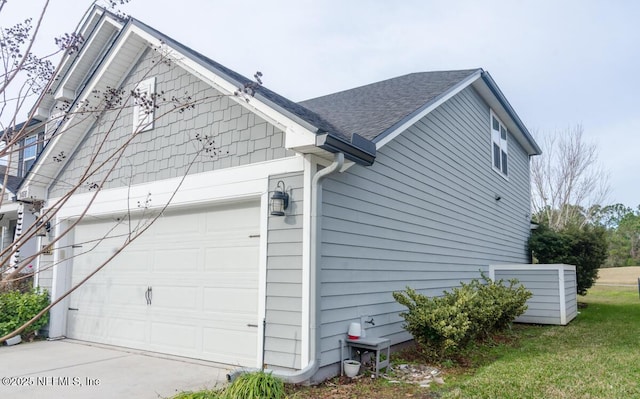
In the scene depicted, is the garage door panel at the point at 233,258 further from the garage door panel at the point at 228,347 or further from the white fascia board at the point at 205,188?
the garage door panel at the point at 228,347

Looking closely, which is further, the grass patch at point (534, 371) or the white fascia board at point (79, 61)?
the white fascia board at point (79, 61)

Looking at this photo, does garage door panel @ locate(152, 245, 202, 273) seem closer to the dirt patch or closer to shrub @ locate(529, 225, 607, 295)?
shrub @ locate(529, 225, 607, 295)

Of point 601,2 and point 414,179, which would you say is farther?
point 601,2

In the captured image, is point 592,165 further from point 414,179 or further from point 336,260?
point 336,260

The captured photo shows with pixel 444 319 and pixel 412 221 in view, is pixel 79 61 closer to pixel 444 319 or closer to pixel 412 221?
pixel 412 221

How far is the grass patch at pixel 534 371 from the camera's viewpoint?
4.81 metres

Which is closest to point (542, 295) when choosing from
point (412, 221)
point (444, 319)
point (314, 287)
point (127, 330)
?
point (412, 221)

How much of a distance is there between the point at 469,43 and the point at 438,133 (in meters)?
6.23

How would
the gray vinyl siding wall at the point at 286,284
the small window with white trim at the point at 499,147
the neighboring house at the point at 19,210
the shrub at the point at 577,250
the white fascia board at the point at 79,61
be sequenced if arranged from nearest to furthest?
the gray vinyl siding wall at the point at 286,284 → the neighboring house at the point at 19,210 → the white fascia board at the point at 79,61 → the small window with white trim at the point at 499,147 → the shrub at the point at 577,250

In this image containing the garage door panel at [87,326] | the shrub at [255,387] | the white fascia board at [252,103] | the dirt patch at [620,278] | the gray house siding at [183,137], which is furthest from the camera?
the dirt patch at [620,278]

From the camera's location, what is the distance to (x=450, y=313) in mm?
6066

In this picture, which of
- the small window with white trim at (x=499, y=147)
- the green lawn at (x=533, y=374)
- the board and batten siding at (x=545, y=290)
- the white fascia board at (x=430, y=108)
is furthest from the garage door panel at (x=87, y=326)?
the small window with white trim at (x=499, y=147)

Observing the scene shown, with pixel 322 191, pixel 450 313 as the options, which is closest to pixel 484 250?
pixel 450 313

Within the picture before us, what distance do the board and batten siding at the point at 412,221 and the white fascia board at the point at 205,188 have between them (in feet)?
2.74
